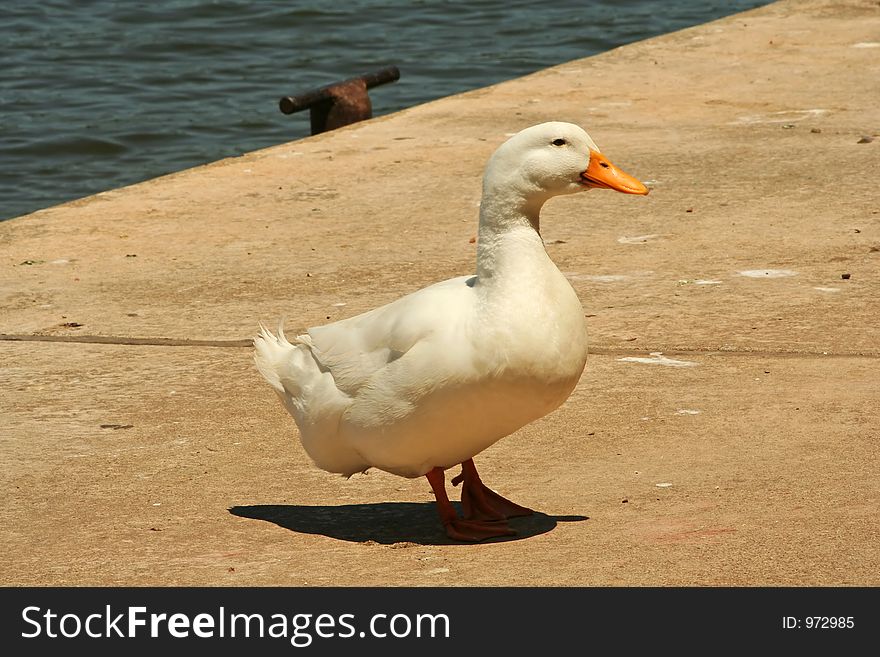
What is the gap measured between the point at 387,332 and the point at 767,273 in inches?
123

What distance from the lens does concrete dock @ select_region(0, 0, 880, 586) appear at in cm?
460

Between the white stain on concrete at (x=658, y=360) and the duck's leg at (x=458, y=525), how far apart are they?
165cm

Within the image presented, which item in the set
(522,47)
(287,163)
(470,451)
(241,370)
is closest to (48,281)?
(241,370)

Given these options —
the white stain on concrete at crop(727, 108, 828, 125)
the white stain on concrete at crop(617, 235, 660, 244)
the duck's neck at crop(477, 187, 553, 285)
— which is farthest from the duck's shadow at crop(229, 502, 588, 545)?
the white stain on concrete at crop(727, 108, 828, 125)

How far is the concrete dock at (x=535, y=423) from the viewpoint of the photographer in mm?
4598

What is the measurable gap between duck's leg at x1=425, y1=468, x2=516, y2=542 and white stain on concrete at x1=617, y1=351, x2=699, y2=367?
1.65 meters

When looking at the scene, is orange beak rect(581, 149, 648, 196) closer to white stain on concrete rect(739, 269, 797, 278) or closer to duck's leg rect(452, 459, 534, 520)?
duck's leg rect(452, 459, 534, 520)

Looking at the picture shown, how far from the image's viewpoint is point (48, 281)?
25.2 ft

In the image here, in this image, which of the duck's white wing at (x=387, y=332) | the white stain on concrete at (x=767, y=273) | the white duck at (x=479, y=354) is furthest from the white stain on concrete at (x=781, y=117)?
the duck's white wing at (x=387, y=332)

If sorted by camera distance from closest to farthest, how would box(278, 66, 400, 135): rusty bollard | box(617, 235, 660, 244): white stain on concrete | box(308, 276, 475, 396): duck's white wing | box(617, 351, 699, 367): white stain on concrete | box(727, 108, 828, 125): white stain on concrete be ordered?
box(308, 276, 475, 396): duck's white wing < box(617, 351, 699, 367): white stain on concrete < box(617, 235, 660, 244): white stain on concrete < box(727, 108, 828, 125): white stain on concrete < box(278, 66, 400, 135): rusty bollard

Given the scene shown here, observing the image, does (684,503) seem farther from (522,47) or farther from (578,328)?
(522,47)

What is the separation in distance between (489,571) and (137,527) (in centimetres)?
123

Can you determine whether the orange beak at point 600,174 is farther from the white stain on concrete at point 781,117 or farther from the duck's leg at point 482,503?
the white stain on concrete at point 781,117

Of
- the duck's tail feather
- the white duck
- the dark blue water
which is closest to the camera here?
the white duck
